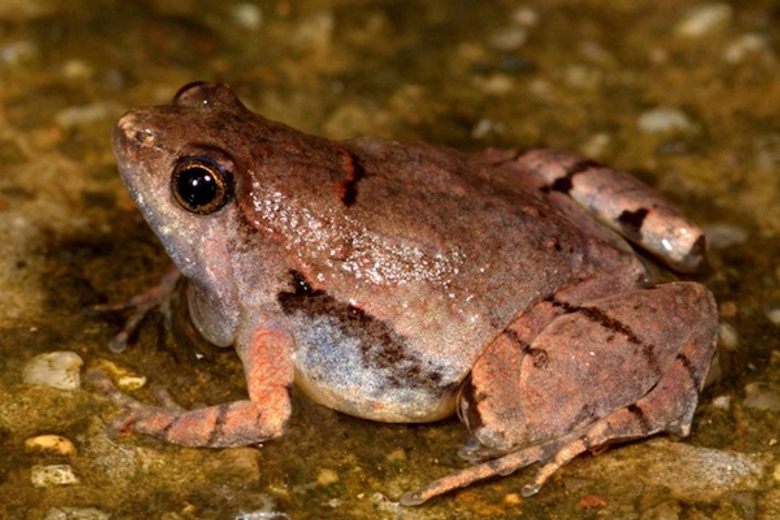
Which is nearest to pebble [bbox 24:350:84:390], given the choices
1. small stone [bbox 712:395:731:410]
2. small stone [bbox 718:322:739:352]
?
small stone [bbox 712:395:731:410]

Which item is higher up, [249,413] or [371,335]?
[371,335]

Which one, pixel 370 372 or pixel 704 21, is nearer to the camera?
pixel 370 372

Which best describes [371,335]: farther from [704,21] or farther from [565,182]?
[704,21]

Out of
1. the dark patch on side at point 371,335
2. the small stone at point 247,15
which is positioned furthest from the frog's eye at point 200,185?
the small stone at point 247,15

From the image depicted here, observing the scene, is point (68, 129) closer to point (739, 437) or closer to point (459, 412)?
point (459, 412)

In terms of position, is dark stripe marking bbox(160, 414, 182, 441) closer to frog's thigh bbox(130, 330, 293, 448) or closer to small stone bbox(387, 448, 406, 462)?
frog's thigh bbox(130, 330, 293, 448)

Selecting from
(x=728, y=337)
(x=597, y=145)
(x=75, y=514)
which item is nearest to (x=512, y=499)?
(x=728, y=337)
